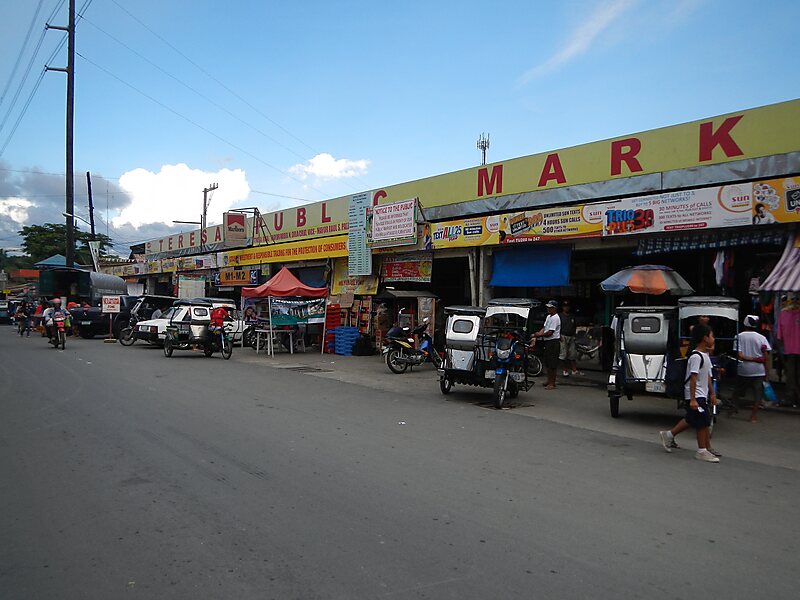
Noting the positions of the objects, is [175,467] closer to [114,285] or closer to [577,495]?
[577,495]

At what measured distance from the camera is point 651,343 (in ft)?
32.4

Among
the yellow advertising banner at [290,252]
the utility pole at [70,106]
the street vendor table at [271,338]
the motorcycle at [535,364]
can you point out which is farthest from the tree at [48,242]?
the motorcycle at [535,364]

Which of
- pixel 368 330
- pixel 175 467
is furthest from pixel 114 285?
pixel 175 467

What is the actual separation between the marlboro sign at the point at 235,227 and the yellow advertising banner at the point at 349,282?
30.2 ft

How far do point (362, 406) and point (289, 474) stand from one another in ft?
15.3

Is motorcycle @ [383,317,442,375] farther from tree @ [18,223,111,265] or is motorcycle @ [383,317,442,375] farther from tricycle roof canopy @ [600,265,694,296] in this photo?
tree @ [18,223,111,265]

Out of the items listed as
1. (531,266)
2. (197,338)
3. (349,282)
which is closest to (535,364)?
(531,266)

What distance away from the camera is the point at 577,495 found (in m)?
5.89

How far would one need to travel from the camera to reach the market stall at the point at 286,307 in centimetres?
2091

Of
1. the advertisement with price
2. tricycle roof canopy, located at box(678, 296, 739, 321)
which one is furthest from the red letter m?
tricycle roof canopy, located at box(678, 296, 739, 321)

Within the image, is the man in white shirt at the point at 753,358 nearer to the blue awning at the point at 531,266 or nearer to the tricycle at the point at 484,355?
the tricycle at the point at 484,355

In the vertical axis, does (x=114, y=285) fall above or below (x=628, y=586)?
above

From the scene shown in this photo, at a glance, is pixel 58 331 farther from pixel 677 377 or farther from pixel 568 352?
pixel 677 377

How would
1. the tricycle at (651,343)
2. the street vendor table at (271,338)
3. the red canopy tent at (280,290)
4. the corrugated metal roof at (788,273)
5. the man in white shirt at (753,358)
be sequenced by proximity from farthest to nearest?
the street vendor table at (271,338) < the red canopy tent at (280,290) < the corrugated metal roof at (788,273) < the man in white shirt at (753,358) < the tricycle at (651,343)
